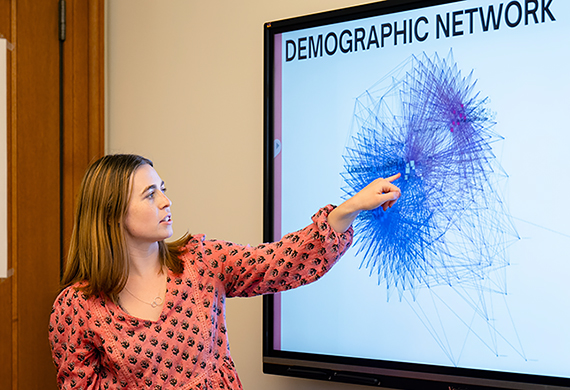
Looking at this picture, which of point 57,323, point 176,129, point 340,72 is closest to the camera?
point 57,323

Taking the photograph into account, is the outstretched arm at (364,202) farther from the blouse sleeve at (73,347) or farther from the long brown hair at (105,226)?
the blouse sleeve at (73,347)

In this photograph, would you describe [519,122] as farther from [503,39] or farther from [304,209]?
[304,209]

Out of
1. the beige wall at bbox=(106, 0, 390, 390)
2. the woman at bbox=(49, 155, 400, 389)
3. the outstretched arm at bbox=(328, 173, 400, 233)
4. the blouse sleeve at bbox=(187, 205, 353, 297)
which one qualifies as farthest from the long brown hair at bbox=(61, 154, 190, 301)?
the beige wall at bbox=(106, 0, 390, 390)

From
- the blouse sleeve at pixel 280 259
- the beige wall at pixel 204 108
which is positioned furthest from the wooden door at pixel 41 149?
the blouse sleeve at pixel 280 259

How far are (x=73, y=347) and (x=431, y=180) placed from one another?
981 millimetres

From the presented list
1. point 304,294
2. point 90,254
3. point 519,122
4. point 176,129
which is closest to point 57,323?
point 90,254

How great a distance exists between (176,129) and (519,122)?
1182mm

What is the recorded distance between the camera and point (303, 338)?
167 centimetres

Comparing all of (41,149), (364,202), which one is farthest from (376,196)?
(41,149)

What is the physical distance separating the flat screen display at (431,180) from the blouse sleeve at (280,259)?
34 centimetres

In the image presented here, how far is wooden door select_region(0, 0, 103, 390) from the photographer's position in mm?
1930

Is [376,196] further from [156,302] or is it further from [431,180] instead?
[156,302]

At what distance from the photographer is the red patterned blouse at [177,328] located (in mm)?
1269

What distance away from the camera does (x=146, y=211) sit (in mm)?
1328
